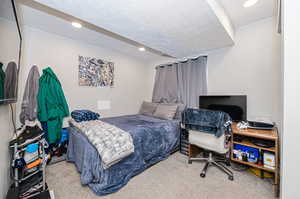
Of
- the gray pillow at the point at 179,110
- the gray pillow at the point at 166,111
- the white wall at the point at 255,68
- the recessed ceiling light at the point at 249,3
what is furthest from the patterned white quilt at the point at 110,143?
the recessed ceiling light at the point at 249,3

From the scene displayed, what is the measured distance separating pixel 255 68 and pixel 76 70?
136 inches

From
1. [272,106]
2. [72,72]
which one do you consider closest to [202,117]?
[272,106]

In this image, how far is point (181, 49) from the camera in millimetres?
2711

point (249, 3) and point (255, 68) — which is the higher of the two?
point (249, 3)

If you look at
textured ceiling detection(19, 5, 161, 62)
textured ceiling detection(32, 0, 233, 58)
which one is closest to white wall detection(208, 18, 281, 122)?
textured ceiling detection(32, 0, 233, 58)

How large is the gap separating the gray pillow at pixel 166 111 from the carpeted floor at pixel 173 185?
1099 mm

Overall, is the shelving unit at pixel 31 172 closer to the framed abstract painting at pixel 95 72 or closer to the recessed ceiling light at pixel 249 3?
the framed abstract painting at pixel 95 72

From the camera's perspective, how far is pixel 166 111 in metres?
2.97

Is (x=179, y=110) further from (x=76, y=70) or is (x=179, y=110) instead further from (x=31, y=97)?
(x=31, y=97)

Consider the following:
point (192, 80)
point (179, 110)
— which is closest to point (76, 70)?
point (179, 110)

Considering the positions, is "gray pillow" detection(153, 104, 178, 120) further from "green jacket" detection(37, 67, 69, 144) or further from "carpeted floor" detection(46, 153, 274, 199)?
"green jacket" detection(37, 67, 69, 144)

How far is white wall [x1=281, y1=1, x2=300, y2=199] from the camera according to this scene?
39.0 inches

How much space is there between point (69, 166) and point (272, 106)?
3.54m

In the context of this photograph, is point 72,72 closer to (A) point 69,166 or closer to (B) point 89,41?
(B) point 89,41
